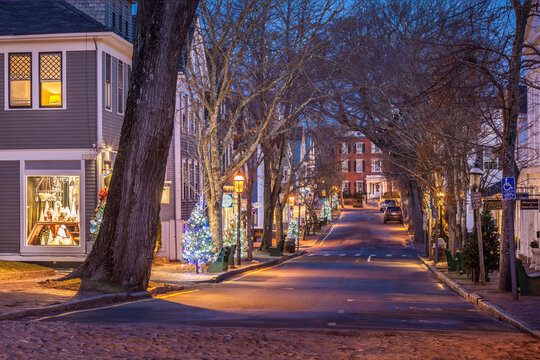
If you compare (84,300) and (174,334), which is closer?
(174,334)

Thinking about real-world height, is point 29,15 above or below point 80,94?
above

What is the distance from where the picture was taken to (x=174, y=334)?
1045 cm

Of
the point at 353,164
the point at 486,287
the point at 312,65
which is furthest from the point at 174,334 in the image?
the point at 353,164

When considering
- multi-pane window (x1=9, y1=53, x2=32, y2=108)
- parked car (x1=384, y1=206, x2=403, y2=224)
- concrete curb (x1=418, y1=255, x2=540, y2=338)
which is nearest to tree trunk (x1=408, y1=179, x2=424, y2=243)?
parked car (x1=384, y1=206, x2=403, y2=224)

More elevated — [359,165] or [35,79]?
[359,165]

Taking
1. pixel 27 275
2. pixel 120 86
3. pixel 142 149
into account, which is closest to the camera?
pixel 142 149

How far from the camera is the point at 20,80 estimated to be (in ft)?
92.7

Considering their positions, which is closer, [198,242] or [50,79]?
[198,242]

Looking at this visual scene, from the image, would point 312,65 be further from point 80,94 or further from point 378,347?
point 378,347

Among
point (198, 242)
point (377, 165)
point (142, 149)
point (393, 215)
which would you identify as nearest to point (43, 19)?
point (198, 242)

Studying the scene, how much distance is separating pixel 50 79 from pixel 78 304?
15245 mm

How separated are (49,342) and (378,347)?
407cm

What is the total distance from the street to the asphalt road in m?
0.02

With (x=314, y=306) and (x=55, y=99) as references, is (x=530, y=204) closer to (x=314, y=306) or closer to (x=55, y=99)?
(x=314, y=306)
